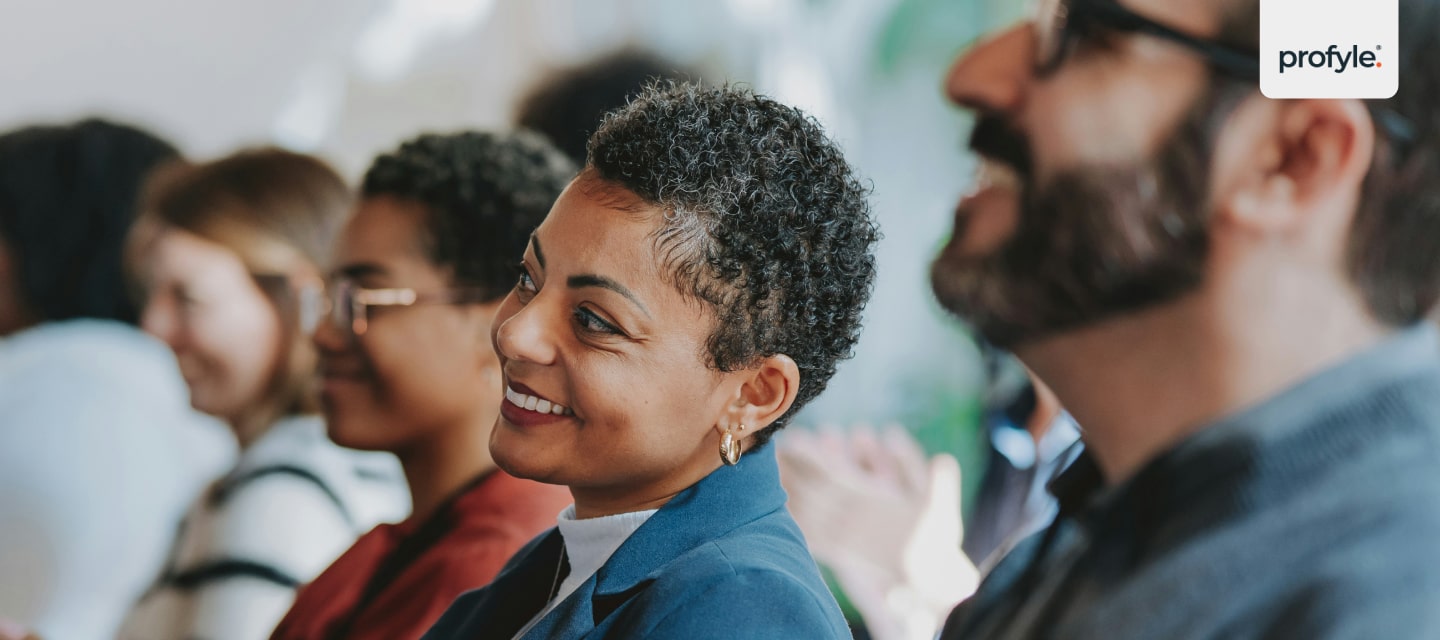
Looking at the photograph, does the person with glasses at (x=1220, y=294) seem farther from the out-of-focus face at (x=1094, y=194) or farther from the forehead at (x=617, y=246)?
the forehead at (x=617, y=246)

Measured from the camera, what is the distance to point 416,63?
9.56ft

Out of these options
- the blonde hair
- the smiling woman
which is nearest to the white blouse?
the smiling woman

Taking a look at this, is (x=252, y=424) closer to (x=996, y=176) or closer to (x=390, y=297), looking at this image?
(x=390, y=297)

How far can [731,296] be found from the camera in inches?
34.5

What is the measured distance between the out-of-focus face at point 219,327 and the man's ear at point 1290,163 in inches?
68.9

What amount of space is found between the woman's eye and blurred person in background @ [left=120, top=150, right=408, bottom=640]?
0.98 metres

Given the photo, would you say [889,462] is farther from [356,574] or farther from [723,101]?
[723,101]

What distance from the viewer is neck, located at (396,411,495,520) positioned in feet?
4.61

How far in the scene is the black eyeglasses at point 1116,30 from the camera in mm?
584

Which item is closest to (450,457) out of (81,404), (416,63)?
(81,404)

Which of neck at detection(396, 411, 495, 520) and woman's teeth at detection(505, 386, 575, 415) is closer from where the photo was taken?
woman's teeth at detection(505, 386, 575, 415)

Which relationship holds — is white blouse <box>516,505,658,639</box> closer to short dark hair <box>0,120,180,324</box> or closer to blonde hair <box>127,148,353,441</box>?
blonde hair <box>127,148,353,441</box>

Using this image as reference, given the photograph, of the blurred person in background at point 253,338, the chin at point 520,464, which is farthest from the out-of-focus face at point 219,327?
the chin at point 520,464

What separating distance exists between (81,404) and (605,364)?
178 centimetres
